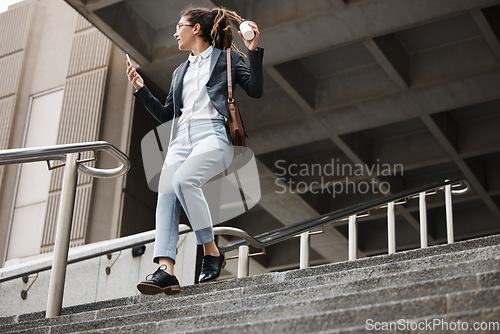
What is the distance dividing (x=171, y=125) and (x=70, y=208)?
81 cm

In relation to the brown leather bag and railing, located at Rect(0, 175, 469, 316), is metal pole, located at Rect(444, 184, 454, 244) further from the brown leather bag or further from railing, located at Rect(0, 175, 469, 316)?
the brown leather bag

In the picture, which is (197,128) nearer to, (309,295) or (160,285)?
(160,285)

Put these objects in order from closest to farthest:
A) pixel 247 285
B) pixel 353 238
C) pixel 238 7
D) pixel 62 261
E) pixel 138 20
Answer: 1. pixel 247 285
2. pixel 62 261
3. pixel 353 238
4. pixel 238 7
5. pixel 138 20

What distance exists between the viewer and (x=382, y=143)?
14711 millimetres

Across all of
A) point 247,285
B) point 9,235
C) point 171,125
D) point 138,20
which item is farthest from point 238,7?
point 247,285

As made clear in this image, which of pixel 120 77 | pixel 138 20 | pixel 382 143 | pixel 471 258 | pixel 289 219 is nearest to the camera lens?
pixel 471 258

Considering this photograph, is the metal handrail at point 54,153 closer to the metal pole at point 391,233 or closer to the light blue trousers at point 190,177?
the light blue trousers at point 190,177

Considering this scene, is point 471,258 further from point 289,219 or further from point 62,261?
point 289,219

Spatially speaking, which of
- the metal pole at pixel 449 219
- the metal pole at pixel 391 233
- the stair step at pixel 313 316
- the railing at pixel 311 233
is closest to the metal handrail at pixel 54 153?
the railing at pixel 311 233

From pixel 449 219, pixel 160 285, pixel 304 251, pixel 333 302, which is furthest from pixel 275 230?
pixel 333 302

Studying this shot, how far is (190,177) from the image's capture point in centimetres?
455

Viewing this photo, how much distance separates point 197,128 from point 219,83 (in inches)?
12.4

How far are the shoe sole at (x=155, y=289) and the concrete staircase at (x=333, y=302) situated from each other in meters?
0.04

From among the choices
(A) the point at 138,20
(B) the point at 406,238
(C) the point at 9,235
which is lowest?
(C) the point at 9,235
